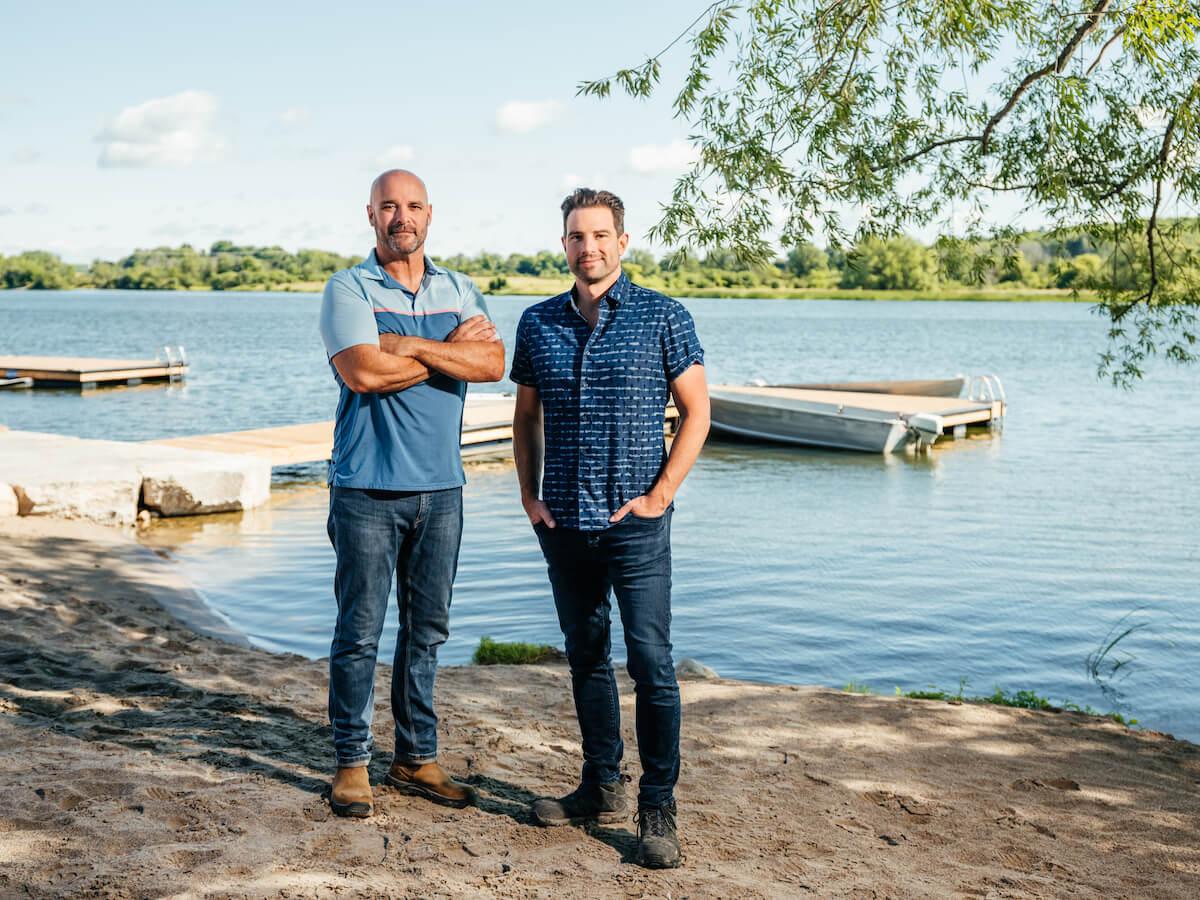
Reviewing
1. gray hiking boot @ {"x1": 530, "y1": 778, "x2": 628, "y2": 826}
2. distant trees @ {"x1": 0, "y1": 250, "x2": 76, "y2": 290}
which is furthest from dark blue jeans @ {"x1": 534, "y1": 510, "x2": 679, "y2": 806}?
distant trees @ {"x1": 0, "y1": 250, "x2": 76, "y2": 290}

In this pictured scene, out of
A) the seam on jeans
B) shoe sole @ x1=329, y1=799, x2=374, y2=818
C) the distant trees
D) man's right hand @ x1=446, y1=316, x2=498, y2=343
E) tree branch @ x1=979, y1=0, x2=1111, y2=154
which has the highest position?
the distant trees

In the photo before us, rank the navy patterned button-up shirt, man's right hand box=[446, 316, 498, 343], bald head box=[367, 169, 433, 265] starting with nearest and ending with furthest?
the navy patterned button-up shirt, bald head box=[367, 169, 433, 265], man's right hand box=[446, 316, 498, 343]

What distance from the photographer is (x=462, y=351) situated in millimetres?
3811

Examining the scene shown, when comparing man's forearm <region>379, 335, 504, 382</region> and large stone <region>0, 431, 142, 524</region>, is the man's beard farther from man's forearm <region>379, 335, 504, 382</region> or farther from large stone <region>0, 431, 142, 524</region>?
large stone <region>0, 431, 142, 524</region>

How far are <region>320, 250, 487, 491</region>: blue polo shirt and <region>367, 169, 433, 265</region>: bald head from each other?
12 centimetres

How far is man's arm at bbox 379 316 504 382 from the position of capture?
3.73 meters

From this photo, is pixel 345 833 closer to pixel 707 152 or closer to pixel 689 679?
pixel 689 679

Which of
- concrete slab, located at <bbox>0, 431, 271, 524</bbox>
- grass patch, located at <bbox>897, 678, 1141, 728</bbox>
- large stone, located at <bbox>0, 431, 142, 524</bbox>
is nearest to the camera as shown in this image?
grass patch, located at <bbox>897, 678, 1141, 728</bbox>

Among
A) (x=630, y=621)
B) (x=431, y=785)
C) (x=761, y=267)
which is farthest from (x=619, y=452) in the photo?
(x=761, y=267)

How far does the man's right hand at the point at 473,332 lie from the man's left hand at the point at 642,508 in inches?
33.3

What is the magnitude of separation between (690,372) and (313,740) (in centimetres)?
251

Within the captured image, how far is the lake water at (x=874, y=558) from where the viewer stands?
882 cm

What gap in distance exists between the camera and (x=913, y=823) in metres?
4.37

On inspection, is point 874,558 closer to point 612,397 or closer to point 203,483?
point 203,483
